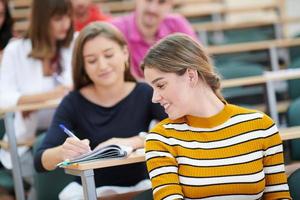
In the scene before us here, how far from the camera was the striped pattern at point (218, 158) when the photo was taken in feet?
6.25

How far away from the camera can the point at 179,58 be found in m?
1.96

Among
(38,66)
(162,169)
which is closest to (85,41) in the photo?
(162,169)

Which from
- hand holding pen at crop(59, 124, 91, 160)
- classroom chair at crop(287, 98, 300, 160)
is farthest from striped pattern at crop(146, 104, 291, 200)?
classroom chair at crop(287, 98, 300, 160)

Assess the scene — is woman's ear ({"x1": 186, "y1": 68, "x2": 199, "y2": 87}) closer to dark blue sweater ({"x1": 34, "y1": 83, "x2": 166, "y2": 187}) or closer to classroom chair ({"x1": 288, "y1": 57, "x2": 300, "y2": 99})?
dark blue sweater ({"x1": 34, "y1": 83, "x2": 166, "y2": 187})

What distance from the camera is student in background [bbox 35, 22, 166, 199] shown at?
2.54 m

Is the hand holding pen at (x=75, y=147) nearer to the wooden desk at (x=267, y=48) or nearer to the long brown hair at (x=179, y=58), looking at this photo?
the long brown hair at (x=179, y=58)

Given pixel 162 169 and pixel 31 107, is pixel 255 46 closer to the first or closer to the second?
pixel 31 107

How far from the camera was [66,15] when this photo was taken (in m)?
3.38

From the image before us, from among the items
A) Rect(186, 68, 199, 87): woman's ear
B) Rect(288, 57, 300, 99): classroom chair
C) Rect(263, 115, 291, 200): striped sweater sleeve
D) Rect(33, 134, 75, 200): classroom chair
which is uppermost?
Rect(186, 68, 199, 87): woman's ear

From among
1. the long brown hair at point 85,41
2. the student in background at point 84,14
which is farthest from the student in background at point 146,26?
the long brown hair at point 85,41

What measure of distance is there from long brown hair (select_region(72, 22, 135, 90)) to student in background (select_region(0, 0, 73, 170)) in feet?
2.27

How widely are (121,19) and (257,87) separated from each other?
1053 mm

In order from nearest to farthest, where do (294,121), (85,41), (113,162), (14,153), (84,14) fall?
(113,162), (85,41), (294,121), (14,153), (84,14)

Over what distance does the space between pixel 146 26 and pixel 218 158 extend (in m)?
1.99
